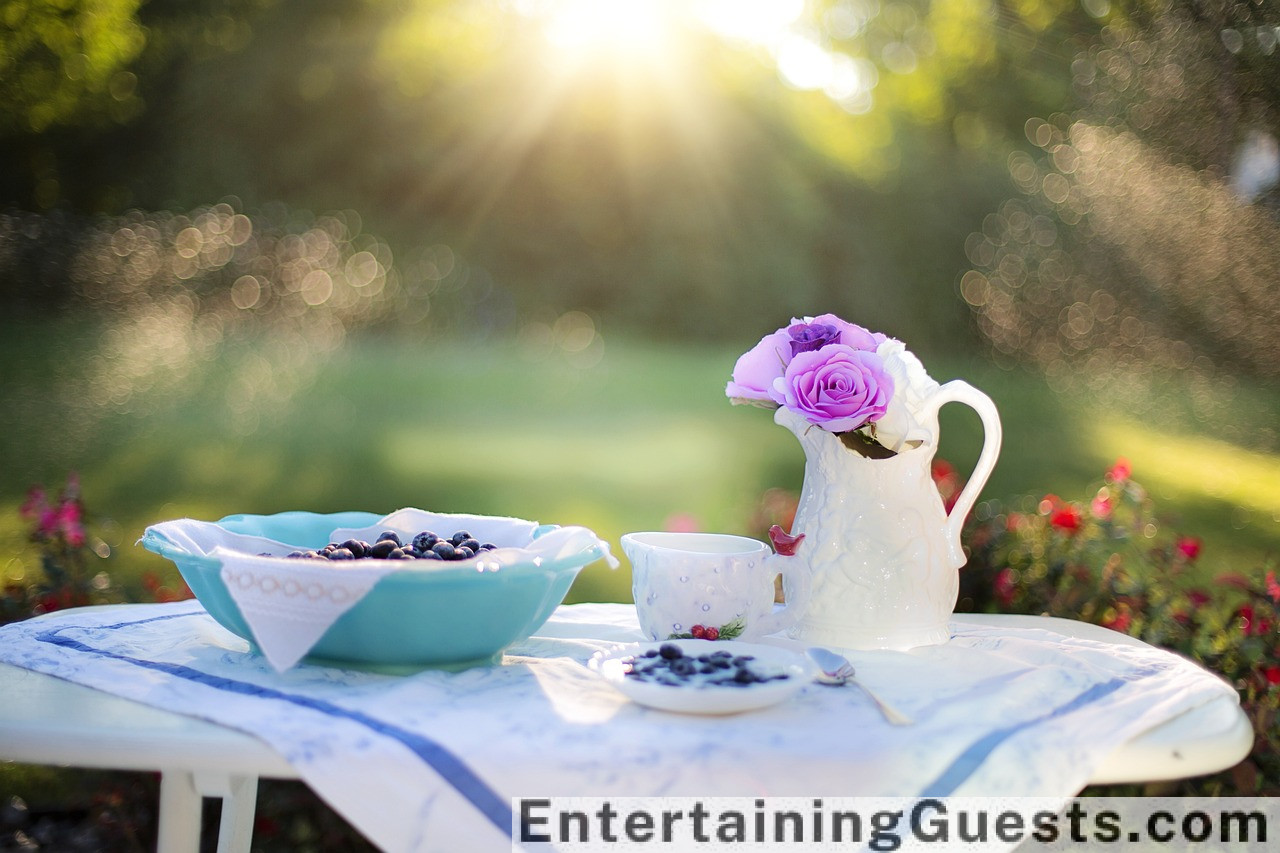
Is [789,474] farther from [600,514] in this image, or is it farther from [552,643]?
[552,643]

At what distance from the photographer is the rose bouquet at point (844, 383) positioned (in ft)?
2.91

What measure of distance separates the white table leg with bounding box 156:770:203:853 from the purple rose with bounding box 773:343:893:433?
597mm

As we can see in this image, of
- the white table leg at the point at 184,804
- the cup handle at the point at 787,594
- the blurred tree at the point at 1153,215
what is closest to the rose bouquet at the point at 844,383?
the cup handle at the point at 787,594

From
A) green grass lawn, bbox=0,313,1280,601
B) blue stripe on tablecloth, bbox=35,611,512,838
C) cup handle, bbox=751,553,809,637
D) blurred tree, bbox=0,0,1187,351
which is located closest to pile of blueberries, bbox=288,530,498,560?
blue stripe on tablecloth, bbox=35,611,512,838

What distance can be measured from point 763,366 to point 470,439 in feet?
15.6

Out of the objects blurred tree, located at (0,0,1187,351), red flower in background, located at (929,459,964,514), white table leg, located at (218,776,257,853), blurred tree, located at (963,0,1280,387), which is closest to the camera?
white table leg, located at (218,776,257,853)

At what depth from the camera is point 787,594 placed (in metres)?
0.95

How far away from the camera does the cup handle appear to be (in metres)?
0.92

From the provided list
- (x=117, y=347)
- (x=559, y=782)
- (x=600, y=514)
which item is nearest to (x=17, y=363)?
(x=117, y=347)

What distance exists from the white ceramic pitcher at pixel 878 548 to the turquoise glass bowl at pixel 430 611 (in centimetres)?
22

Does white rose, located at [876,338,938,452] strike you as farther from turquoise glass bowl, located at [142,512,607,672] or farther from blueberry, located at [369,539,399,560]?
blueberry, located at [369,539,399,560]

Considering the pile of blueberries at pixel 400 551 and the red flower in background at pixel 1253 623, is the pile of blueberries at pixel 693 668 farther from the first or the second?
the red flower in background at pixel 1253 623

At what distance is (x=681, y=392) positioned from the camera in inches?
250

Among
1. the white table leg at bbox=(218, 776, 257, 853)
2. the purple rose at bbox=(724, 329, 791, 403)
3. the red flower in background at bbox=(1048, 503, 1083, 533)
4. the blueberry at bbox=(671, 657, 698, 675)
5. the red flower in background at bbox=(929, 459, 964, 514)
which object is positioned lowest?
the white table leg at bbox=(218, 776, 257, 853)
